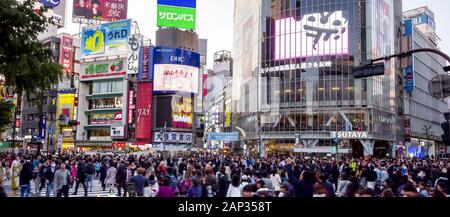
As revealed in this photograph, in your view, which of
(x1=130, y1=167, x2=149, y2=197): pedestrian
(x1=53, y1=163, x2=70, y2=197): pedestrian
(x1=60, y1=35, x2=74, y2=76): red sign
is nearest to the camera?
(x1=130, y1=167, x2=149, y2=197): pedestrian

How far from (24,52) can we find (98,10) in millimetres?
91978

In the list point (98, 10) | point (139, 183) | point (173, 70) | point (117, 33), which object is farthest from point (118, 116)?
point (139, 183)

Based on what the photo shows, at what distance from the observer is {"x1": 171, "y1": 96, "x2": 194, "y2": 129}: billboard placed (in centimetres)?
7941

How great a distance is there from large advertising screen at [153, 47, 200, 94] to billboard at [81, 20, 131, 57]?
347 inches

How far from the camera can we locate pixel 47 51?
33.8 feet

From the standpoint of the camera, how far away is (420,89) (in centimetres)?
9288

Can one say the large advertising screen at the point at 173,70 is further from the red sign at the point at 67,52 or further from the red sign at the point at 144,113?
the red sign at the point at 67,52

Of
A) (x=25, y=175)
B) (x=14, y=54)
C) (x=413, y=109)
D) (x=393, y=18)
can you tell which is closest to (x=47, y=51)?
(x=14, y=54)

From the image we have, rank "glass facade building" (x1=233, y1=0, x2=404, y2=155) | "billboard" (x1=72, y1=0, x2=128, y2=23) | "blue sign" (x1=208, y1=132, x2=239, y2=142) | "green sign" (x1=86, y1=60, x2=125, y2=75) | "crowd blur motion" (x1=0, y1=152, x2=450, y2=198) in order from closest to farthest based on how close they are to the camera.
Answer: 1. "crowd blur motion" (x1=0, y1=152, x2=450, y2=198)
2. "blue sign" (x1=208, y1=132, x2=239, y2=142)
3. "glass facade building" (x1=233, y1=0, x2=404, y2=155)
4. "green sign" (x1=86, y1=60, x2=125, y2=75)
5. "billboard" (x1=72, y1=0, x2=128, y2=23)

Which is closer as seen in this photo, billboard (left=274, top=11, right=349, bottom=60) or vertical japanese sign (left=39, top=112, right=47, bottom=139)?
billboard (left=274, top=11, right=349, bottom=60)

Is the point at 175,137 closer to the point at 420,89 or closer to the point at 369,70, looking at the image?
the point at 420,89

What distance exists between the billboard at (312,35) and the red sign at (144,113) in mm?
25514

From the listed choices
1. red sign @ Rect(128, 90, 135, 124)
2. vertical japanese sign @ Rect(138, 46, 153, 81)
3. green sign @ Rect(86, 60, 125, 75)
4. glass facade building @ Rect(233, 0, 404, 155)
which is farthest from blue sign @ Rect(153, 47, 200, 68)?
glass facade building @ Rect(233, 0, 404, 155)

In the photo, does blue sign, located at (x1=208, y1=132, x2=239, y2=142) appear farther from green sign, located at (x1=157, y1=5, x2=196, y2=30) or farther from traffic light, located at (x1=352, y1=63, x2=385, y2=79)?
traffic light, located at (x1=352, y1=63, x2=385, y2=79)
